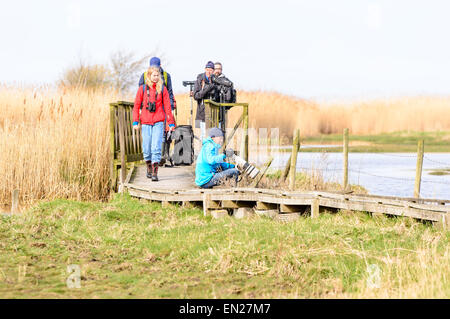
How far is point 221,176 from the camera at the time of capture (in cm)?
1207

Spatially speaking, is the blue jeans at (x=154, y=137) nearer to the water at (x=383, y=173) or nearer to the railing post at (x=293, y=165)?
the railing post at (x=293, y=165)

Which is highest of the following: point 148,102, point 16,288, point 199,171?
point 148,102

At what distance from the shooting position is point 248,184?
41.3 feet

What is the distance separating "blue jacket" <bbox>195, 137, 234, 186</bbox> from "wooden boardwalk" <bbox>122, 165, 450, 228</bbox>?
349 mm

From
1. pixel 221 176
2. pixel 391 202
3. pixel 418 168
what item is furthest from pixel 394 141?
pixel 391 202

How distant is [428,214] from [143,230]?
13.1 ft

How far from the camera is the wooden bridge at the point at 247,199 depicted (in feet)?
33.6

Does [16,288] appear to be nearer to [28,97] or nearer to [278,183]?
[278,183]

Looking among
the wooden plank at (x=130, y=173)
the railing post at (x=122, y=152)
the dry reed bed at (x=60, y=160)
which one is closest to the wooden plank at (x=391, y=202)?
the wooden plank at (x=130, y=173)

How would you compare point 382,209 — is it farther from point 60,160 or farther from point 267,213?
point 60,160

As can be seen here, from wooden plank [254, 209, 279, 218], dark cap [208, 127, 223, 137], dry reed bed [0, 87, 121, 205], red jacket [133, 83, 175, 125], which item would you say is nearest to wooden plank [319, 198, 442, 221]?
wooden plank [254, 209, 279, 218]

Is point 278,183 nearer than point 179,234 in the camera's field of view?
No

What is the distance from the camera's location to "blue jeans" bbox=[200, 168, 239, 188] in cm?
1205
